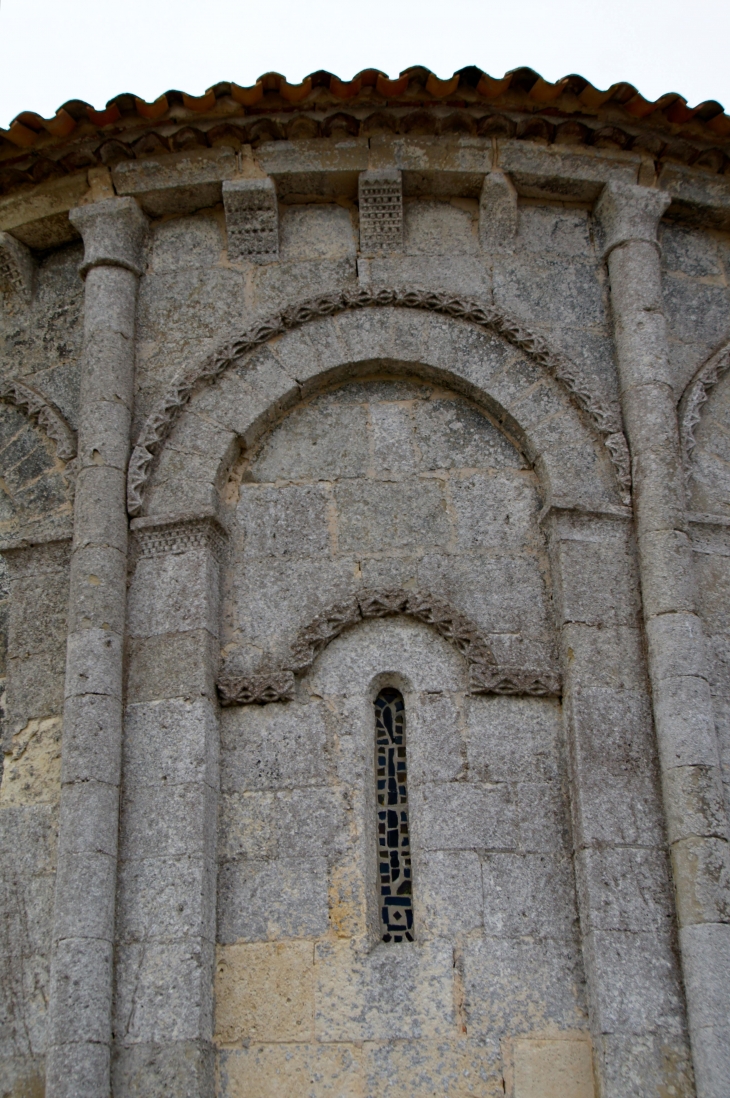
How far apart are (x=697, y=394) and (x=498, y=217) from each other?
1608 millimetres

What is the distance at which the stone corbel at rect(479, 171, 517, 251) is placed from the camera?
7.36 meters

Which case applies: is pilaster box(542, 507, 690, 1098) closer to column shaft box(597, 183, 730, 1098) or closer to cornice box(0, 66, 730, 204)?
column shaft box(597, 183, 730, 1098)

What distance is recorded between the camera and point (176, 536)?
657cm

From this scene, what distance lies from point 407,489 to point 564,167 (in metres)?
2.28

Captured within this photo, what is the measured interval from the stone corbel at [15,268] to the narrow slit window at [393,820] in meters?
3.51

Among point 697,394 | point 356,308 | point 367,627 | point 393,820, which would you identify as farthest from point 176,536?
point 697,394

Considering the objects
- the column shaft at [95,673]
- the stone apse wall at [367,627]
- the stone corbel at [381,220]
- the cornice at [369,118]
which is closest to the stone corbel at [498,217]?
the stone apse wall at [367,627]

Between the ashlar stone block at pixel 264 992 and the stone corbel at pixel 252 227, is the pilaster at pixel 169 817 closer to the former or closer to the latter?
the ashlar stone block at pixel 264 992

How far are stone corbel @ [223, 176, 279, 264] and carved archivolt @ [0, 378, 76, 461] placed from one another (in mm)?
1428

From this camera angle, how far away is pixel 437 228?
746 centimetres

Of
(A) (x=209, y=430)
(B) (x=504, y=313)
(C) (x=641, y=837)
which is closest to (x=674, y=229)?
(B) (x=504, y=313)

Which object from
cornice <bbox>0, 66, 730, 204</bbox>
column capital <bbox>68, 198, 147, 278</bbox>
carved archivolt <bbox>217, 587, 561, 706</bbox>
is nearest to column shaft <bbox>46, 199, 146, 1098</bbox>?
column capital <bbox>68, 198, 147, 278</bbox>

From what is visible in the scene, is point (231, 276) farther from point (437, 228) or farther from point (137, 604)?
point (137, 604)

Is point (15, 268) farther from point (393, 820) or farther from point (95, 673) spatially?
point (393, 820)
